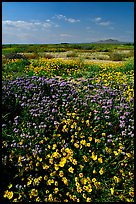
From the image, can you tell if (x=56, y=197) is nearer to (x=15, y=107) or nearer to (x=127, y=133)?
(x=127, y=133)

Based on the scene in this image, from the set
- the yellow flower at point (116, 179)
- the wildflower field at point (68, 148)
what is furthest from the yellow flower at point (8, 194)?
the yellow flower at point (116, 179)

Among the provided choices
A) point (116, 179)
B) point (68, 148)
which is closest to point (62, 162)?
point (68, 148)

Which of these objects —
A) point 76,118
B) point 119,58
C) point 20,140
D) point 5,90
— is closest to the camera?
point 20,140

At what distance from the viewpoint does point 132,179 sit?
382 cm

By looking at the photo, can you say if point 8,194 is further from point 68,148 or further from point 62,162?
point 68,148

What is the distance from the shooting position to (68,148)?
4094mm

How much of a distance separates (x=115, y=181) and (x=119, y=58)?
61.0 ft

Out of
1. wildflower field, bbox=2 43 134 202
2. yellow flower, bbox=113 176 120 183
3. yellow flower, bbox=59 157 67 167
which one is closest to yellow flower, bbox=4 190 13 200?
wildflower field, bbox=2 43 134 202

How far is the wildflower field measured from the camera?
12.0 ft

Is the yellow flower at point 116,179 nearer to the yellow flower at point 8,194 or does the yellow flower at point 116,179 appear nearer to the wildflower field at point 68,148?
the wildflower field at point 68,148

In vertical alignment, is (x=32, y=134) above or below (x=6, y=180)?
above

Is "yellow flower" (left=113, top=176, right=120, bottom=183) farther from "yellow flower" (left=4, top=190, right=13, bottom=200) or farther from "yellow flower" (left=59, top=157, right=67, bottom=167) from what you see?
"yellow flower" (left=4, top=190, right=13, bottom=200)

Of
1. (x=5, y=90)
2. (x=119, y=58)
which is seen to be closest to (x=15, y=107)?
(x=5, y=90)

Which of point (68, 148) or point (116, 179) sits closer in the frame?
point (116, 179)
